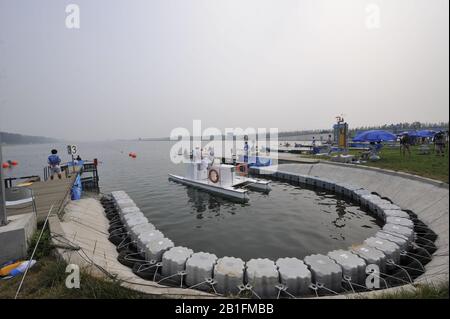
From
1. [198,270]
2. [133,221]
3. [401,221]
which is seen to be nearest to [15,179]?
[133,221]

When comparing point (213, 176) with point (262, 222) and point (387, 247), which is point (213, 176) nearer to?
point (262, 222)

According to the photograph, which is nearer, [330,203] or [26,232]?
[26,232]

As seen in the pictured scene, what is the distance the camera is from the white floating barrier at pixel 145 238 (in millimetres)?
7929

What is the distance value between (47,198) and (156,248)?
6.80m

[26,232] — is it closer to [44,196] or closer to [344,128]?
[44,196]

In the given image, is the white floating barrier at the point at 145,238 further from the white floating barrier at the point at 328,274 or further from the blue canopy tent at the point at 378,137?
the blue canopy tent at the point at 378,137

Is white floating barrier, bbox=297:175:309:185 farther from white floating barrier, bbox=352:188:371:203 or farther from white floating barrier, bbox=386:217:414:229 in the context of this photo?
white floating barrier, bbox=386:217:414:229

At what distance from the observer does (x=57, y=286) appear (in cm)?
426

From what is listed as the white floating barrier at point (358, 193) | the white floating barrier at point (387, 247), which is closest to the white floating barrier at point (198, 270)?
the white floating barrier at point (387, 247)

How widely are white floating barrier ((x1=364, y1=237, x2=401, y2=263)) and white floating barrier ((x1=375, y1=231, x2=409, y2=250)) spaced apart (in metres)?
0.23

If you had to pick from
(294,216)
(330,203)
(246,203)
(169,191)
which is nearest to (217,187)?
(246,203)

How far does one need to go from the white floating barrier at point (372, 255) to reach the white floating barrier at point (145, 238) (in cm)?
707

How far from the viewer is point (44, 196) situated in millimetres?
10516
